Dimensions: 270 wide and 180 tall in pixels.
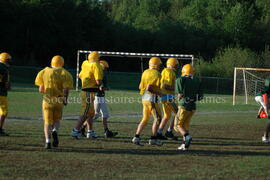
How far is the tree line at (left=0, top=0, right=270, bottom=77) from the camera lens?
53500 mm

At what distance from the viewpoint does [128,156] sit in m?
10.5

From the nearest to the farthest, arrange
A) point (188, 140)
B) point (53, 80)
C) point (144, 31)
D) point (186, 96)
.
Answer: point (53, 80)
point (188, 140)
point (186, 96)
point (144, 31)

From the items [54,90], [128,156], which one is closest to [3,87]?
[54,90]

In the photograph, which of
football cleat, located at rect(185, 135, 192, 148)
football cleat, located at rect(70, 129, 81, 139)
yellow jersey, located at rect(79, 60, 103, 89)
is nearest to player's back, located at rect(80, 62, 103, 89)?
yellow jersey, located at rect(79, 60, 103, 89)

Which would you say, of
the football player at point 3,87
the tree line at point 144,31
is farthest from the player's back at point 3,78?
the tree line at point 144,31

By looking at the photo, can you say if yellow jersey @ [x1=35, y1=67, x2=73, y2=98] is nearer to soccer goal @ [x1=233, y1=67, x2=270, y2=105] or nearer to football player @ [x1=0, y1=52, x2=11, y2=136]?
football player @ [x1=0, y1=52, x2=11, y2=136]

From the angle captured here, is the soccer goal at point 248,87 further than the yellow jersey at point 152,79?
Yes

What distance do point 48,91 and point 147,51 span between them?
5592cm

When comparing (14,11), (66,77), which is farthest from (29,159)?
(14,11)

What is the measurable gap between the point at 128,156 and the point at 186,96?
2.05 meters

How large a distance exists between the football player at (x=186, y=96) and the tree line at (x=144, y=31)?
124ft

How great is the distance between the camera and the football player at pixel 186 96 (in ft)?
37.6

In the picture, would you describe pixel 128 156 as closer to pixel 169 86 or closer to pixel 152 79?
pixel 152 79

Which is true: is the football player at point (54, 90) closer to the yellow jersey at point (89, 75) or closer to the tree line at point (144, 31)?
the yellow jersey at point (89, 75)
